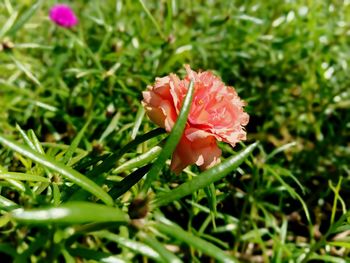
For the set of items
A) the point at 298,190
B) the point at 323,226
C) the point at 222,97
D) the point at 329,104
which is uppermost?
the point at 222,97

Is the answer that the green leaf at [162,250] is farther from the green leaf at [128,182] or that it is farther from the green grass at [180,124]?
the green leaf at [128,182]

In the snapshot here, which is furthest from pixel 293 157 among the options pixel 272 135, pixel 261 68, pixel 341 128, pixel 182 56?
pixel 182 56

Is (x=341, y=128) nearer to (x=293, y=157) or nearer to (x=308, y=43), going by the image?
(x=293, y=157)

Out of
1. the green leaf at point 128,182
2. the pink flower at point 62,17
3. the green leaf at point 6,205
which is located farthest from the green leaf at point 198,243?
the pink flower at point 62,17

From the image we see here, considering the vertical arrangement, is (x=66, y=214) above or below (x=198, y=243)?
above

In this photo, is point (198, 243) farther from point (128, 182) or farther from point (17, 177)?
point (17, 177)

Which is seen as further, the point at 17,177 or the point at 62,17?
the point at 62,17

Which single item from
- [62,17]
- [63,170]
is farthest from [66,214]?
[62,17]
